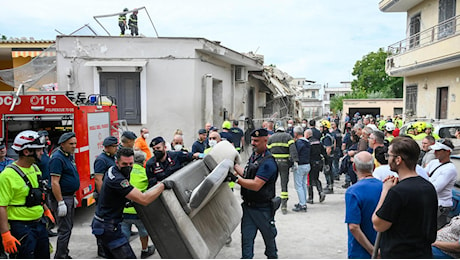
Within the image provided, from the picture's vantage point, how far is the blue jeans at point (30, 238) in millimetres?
4098

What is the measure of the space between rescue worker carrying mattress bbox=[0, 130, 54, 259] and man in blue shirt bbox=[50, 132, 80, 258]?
103 cm

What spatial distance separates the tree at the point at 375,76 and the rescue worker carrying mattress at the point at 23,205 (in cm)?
5504

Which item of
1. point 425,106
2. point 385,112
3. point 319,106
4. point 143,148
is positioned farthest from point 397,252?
point 319,106

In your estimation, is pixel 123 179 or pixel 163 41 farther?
pixel 163 41

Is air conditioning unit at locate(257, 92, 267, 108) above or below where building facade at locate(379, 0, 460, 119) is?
below

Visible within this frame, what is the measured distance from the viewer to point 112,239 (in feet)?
14.4

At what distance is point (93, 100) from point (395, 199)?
718 cm

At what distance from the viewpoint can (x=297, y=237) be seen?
7004mm

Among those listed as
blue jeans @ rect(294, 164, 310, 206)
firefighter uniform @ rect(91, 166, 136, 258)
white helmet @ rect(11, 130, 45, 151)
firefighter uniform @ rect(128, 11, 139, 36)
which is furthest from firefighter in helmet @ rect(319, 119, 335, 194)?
firefighter uniform @ rect(128, 11, 139, 36)

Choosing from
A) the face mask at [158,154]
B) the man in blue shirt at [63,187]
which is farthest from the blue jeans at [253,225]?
the man in blue shirt at [63,187]

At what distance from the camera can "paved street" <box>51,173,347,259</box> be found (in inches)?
245

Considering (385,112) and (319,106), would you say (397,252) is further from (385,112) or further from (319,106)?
(319,106)

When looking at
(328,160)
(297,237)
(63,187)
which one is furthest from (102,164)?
(328,160)

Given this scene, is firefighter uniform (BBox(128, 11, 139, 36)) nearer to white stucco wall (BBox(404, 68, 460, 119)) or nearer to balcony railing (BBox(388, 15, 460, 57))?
balcony railing (BBox(388, 15, 460, 57))
